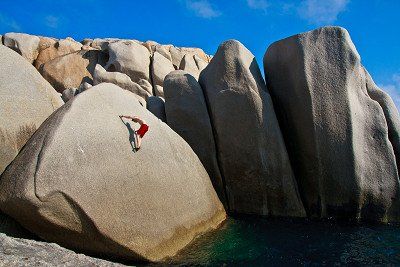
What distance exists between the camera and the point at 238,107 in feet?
38.1

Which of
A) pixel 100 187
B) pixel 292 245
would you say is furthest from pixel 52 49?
pixel 292 245

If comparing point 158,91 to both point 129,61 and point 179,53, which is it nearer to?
point 129,61

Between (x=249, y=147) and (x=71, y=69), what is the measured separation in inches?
869

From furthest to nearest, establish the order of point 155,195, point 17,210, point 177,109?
point 177,109 < point 155,195 < point 17,210

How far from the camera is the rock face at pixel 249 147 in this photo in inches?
453

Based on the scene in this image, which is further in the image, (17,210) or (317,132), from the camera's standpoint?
(317,132)

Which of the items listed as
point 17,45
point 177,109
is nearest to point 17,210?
point 177,109

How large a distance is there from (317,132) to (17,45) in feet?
92.0

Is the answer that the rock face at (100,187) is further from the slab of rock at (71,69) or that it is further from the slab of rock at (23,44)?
the slab of rock at (23,44)

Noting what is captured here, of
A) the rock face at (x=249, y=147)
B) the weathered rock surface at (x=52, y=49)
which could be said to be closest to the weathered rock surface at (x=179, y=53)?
the weathered rock surface at (x=52, y=49)

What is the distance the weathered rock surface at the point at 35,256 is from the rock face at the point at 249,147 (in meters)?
7.50

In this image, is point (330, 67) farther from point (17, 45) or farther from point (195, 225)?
point (17, 45)

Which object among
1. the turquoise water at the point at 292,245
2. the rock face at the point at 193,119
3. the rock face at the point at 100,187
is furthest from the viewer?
the rock face at the point at 193,119

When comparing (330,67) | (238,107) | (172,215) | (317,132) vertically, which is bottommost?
(172,215)
